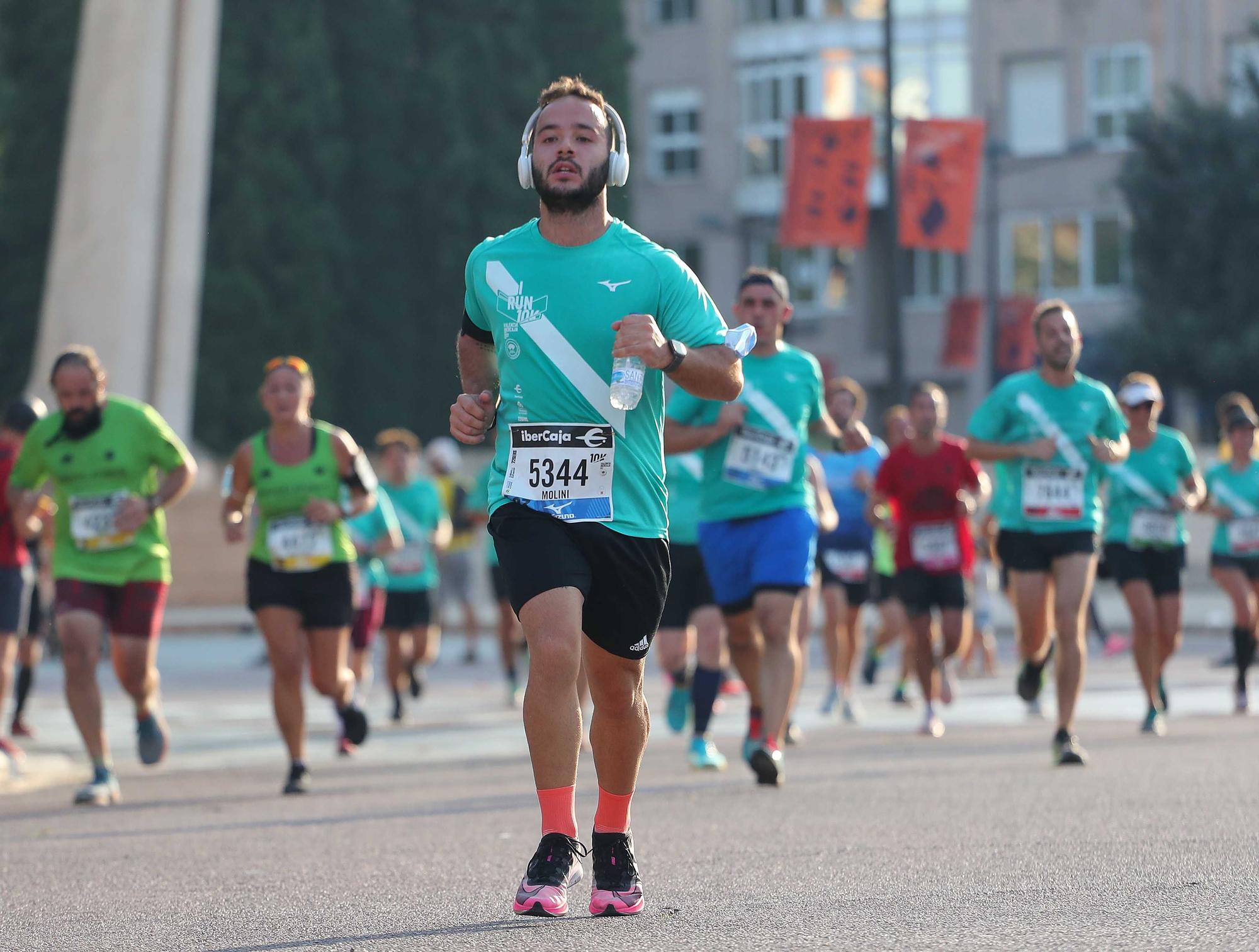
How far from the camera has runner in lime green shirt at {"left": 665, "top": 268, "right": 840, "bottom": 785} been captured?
10.2m

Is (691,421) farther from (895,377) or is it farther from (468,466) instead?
(468,466)

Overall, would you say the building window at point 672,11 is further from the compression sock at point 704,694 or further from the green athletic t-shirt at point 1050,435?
the green athletic t-shirt at point 1050,435

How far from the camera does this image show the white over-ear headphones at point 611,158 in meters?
6.25

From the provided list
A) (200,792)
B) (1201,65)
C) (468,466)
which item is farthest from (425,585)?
(1201,65)

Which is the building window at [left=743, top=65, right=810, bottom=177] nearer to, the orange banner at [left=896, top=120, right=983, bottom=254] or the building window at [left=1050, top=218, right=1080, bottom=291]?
the building window at [left=1050, top=218, right=1080, bottom=291]

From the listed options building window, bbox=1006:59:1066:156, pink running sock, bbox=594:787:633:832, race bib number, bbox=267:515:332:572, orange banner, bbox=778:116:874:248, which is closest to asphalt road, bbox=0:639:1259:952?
pink running sock, bbox=594:787:633:832

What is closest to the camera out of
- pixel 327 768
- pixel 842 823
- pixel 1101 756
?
pixel 842 823

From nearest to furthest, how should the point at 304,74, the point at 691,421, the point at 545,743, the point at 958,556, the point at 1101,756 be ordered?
1. the point at 545,743
2. the point at 691,421
3. the point at 1101,756
4. the point at 958,556
5. the point at 304,74

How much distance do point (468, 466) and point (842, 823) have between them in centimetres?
3684

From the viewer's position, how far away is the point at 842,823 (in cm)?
850

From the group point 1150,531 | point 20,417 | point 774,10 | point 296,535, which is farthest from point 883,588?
point 774,10

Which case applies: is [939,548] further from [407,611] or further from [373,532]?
[407,611]

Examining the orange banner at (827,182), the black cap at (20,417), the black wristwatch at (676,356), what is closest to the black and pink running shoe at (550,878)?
the black wristwatch at (676,356)

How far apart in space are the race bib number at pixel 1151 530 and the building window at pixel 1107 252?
Answer: 3735cm
